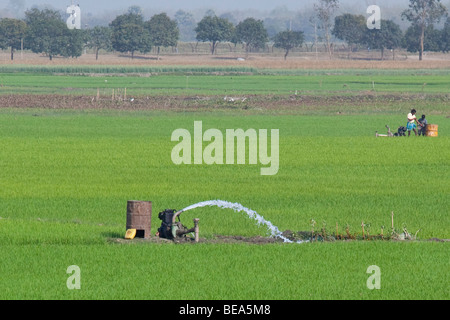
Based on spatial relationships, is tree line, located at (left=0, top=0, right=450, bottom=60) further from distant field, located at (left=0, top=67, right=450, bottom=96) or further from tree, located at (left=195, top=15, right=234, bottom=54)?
distant field, located at (left=0, top=67, right=450, bottom=96)

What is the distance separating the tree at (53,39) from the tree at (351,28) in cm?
5179

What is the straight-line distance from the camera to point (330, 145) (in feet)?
116

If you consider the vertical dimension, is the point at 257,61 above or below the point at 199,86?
above

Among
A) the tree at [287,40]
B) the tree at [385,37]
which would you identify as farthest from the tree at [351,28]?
the tree at [287,40]

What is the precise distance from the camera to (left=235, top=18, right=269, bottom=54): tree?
16725 centimetres

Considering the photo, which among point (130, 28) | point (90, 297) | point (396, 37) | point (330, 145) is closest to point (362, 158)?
point (330, 145)

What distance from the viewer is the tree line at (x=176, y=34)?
143 m

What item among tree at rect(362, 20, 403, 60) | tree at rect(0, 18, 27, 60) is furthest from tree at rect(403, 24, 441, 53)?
tree at rect(0, 18, 27, 60)

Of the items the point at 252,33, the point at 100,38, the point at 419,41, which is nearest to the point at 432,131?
the point at 419,41

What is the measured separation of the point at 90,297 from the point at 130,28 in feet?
448

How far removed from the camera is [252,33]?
16725 cm

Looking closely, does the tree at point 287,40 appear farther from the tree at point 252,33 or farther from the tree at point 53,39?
the tree at point 53,39

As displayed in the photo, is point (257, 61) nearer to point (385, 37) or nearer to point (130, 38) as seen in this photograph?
point (130, 38)

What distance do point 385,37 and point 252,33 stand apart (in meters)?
23.8
